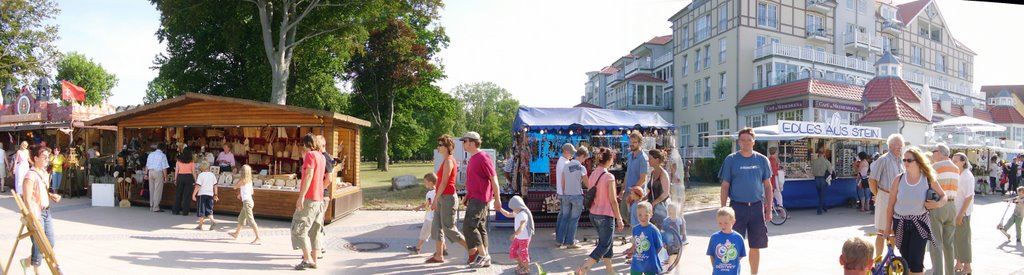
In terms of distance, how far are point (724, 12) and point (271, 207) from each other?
29478 millimetres

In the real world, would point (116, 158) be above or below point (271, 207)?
above

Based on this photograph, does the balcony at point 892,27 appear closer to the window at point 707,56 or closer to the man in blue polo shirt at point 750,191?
the window at point 707,56

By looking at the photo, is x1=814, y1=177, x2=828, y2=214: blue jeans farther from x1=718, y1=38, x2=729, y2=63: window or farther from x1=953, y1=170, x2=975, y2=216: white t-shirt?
x1=718, y1=38, x2=729, y2=63: window

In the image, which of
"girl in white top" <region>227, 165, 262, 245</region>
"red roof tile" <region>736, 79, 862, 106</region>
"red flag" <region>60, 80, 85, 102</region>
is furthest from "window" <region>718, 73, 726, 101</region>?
"red flag" <region>60, 80, 85, 102</region>

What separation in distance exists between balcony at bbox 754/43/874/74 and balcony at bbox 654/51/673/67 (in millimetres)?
8873

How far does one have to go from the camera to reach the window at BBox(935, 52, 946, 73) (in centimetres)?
4400

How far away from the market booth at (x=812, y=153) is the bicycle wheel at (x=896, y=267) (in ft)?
28.7

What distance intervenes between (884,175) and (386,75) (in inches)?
1117

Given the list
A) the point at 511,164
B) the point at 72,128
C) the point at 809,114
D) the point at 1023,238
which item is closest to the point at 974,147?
the point at 809,114

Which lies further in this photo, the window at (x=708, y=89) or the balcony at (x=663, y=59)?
the balcony at (x=663, y=59)

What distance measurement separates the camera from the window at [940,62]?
44000mm

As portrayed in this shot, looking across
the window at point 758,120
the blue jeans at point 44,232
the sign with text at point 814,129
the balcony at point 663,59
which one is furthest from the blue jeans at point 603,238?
the balcony at point 663,59

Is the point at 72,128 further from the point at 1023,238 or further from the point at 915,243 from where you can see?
the point at 1023,238

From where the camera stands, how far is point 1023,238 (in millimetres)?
9219
